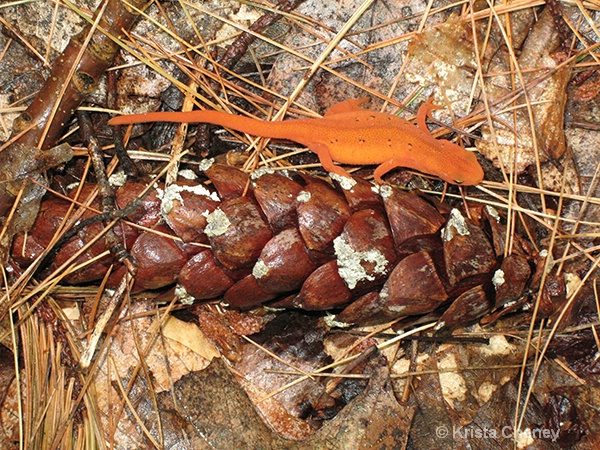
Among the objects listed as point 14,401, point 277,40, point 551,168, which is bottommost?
point 551,168

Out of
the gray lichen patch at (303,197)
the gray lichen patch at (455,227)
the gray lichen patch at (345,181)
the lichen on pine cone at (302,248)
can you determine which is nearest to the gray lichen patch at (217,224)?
the lichen on pine cone at (302,248)

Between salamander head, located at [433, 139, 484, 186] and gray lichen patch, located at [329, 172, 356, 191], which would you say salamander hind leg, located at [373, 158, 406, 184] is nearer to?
salamander head, located at [433, 139, 484, 186]

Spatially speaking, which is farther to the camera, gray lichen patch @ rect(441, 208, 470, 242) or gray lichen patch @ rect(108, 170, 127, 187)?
gray lichen patch @ rect(108, 170, 127, 187)

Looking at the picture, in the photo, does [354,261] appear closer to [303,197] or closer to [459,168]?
[303,197]

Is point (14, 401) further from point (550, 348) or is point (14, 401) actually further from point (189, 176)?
point (550, 348)

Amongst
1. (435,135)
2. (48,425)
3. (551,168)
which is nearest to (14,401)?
(48,425)

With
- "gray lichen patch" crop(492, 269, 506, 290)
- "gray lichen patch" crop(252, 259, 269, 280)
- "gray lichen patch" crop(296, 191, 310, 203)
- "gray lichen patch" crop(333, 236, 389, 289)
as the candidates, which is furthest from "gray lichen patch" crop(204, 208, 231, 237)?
"gray lichen patch" crop(492, 269, 506, 290)

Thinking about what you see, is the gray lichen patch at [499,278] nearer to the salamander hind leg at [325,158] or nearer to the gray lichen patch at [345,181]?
the gray lichen patch at [345,181]
